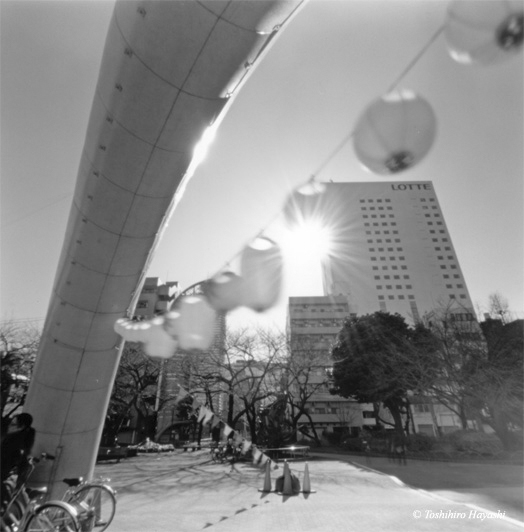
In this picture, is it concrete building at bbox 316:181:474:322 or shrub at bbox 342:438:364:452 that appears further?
concrete building at bbox 316:181:474:322

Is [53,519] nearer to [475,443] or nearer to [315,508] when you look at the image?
[315,508]

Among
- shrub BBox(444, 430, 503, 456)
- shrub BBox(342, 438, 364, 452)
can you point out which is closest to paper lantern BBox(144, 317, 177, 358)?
shrub BBox(444, 430, 503, 456)

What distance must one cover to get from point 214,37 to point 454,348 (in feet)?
→ 68.8

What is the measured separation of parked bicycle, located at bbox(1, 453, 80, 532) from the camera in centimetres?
406

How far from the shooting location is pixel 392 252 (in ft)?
229

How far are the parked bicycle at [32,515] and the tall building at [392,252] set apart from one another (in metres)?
58.9

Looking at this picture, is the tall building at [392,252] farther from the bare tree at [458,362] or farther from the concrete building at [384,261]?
the bare tree at [458,362]

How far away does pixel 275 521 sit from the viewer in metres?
6.02

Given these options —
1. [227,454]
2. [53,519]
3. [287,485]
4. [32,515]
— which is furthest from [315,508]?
[227,454]

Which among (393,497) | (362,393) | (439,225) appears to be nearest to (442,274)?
(439,225)

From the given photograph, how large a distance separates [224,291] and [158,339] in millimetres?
1804

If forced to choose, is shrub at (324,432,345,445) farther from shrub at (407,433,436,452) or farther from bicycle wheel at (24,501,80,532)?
bicycle wheel at (24,501,80,532)

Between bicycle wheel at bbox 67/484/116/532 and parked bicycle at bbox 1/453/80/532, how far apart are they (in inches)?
28.9

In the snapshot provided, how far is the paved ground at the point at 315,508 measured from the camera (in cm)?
567
